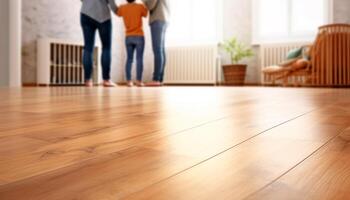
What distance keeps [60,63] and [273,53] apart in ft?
9.39

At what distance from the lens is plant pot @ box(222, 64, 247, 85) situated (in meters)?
5.82

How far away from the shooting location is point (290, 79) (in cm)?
571

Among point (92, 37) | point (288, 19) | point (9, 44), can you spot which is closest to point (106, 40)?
point (92, 37)

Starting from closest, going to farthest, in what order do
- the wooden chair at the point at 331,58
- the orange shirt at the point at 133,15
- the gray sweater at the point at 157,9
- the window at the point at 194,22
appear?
the gray sweater at the point at 157,9, the orange shirt at the point at 133,15, the wooden chair at the point at 331,58, the window at the point at 194,22

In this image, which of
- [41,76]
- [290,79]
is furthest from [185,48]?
[41,76]

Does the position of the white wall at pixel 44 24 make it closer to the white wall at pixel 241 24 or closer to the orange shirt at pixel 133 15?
the orange shirt at pixel 133 15

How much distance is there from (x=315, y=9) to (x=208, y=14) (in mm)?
1519

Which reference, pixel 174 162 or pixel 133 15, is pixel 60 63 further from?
pixel 174 162

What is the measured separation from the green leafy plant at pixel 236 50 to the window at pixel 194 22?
27 cm

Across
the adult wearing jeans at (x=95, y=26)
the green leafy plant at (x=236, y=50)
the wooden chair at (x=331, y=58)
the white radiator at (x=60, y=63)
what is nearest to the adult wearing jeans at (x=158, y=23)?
the adult wearing jeans at (x=95, y=26)

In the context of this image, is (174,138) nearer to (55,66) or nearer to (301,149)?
(301,149)

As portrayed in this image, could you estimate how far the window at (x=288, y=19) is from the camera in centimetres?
575

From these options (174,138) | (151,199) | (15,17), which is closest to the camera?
(151,199)

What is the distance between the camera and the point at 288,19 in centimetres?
590
